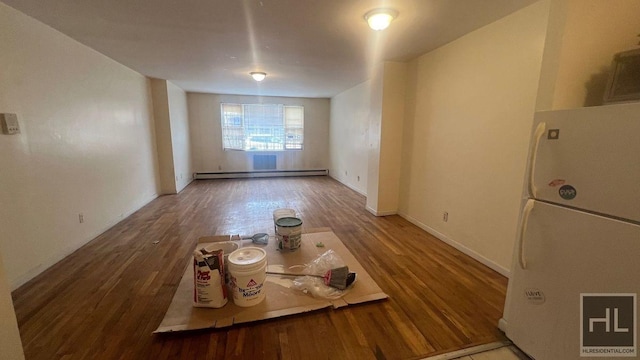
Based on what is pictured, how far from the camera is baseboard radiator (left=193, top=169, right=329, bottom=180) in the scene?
22.8 ft

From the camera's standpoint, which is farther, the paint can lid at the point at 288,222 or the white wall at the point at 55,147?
the paint can lid at the point at 288,222

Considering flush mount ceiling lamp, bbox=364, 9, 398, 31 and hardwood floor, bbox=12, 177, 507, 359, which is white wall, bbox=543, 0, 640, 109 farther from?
hardwood floor, bbox=12, 177, 507, 359

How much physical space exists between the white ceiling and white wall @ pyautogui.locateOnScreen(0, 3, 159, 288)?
24 centimetres

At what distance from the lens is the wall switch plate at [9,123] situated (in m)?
1.99

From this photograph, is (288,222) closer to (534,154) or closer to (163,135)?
(534,154)

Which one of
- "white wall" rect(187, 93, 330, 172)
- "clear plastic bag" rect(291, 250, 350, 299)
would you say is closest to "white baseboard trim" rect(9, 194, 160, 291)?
"clear plastic bag" rect(291, 250, 350, 299)

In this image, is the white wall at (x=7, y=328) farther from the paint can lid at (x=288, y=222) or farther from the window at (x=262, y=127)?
the window at (x=262, y=127)

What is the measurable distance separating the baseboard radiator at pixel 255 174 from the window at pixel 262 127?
0.68 metres

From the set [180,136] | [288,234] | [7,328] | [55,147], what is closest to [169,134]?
[180,136]

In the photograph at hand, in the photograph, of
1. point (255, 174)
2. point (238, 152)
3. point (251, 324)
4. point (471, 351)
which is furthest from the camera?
point (255, 174)

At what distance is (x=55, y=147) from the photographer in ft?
8.21

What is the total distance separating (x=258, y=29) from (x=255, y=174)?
514 centimetres

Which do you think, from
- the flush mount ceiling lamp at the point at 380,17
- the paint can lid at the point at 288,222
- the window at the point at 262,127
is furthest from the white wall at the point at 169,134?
the flush mount ceiling lamp at the point at 380,17

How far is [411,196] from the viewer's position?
3.64 meters
